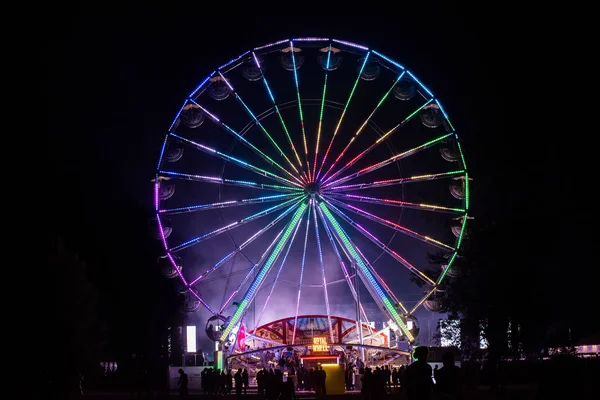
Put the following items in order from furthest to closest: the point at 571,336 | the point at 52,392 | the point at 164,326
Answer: the point at 164,326 < the point at 571,336 < the point at 52,392

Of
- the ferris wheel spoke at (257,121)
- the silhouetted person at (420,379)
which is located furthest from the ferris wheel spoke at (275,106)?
the silhouetted person at (420,379)

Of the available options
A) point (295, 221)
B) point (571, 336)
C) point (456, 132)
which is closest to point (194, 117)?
point (295, 221)

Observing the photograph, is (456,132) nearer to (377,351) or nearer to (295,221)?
(295,221)

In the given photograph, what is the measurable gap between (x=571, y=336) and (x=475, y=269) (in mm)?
14048

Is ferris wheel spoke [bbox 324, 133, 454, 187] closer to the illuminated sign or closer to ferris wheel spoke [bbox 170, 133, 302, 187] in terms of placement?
ferris wheel spoke [bbox 170, 133, 302, 187]

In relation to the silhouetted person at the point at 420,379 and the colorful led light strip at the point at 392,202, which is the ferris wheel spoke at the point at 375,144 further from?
the silhouetted person at the point at 420,379

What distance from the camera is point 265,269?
38469 mm

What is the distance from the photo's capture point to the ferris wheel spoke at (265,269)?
1467 inches

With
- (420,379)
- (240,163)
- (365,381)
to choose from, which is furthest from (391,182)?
(420,379)

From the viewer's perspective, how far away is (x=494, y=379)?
102 ft

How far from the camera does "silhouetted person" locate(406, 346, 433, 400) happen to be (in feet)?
35.9

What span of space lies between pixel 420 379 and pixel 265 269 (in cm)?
2774

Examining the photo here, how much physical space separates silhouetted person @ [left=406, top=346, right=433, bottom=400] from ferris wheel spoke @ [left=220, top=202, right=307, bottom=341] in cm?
2613

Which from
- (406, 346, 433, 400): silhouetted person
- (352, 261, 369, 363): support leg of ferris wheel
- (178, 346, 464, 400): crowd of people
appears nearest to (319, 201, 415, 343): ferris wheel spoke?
(352, 261, 369, 363): support leg of ferris wheel
